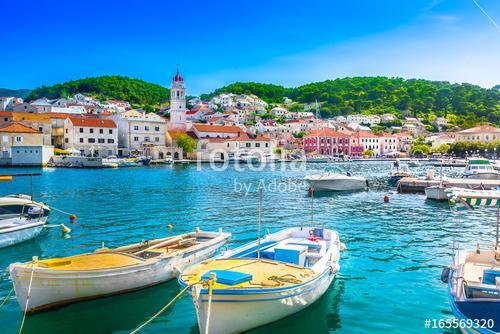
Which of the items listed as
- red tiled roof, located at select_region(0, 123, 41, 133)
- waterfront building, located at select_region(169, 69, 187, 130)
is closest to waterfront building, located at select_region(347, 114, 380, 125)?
waterfront building, located at select_region(169, 69, 187, 130)

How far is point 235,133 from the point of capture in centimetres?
10388

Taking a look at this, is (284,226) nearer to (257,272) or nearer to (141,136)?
(257,272)

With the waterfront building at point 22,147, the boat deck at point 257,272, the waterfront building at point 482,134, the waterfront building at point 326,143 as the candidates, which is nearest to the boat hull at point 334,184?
the boat deck at point 257,272

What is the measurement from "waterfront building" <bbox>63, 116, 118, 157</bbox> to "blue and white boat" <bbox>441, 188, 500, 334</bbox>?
251 ft

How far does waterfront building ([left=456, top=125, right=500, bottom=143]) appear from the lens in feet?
371

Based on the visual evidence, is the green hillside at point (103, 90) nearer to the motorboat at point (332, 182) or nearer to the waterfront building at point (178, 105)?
the waterfront building at point (178, 105)

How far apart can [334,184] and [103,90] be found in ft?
542

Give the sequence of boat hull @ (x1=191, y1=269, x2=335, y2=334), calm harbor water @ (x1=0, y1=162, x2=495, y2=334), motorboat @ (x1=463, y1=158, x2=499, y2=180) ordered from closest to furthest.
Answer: boat hull @ (x1=191, y1=269, x2=335, y2=334) < calm harbor water @ (x1=0, y1=162, x2=495, y2=334) < motorboat @ (x1=463, y1=158, x2=499, y2=180)

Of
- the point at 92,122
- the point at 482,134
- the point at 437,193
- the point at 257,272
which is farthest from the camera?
the point at 482,134

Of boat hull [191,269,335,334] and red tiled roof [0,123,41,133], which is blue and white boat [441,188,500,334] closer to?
boat hull [191,269,335,334]

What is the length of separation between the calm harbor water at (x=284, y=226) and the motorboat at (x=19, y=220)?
41 centimetres

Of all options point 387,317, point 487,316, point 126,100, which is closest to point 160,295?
point 387,317

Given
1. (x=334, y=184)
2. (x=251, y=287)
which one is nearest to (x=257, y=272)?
(x=251, y=287)

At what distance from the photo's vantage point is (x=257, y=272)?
371 inches
